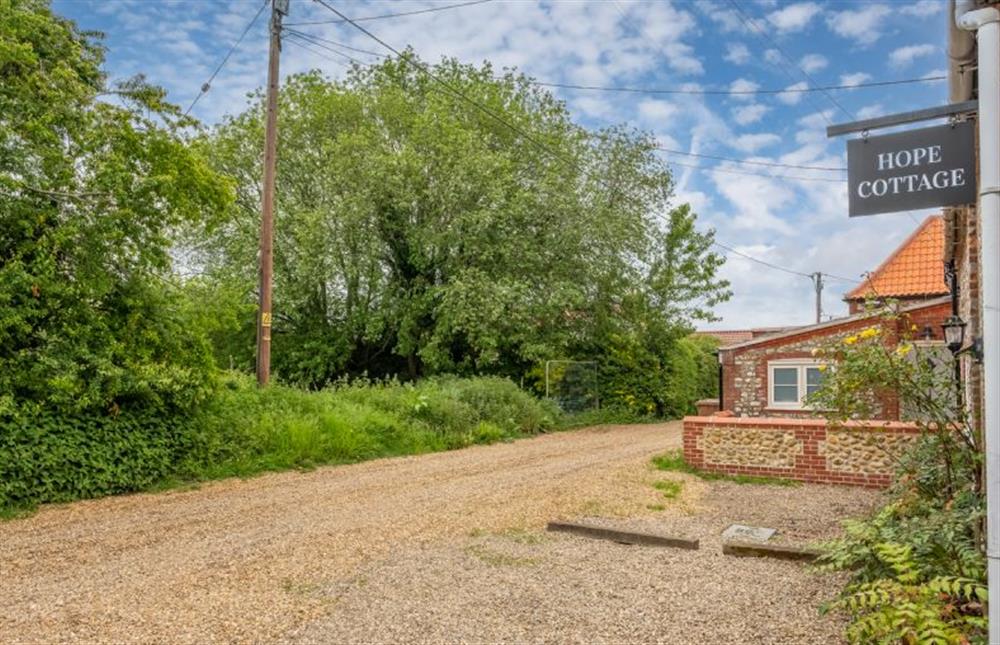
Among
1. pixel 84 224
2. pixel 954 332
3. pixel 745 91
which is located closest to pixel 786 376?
pixel 745 91

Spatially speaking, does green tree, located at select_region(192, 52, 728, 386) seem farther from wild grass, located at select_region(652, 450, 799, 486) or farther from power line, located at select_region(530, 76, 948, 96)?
wild grass, located at select_region(652, 450, 799, 486)

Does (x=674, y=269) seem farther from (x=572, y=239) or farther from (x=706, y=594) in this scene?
(x=706, y=594)

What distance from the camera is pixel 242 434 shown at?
993cm

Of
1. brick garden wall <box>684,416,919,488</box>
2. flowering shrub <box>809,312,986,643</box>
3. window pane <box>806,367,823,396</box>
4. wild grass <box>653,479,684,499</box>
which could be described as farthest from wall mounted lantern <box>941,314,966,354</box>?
window pane <box>806,367,823,396</box>

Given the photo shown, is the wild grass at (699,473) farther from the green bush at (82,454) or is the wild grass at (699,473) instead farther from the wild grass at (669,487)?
the green bush at (82,454)

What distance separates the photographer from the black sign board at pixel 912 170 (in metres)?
3.16

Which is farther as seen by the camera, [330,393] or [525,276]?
[525,276]

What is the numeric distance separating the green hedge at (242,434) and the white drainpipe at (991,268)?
8.32 m

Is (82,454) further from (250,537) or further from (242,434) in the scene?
(250,537)

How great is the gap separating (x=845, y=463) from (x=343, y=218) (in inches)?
491

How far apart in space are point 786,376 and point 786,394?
0.44m

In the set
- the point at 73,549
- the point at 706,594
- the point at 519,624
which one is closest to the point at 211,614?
the point at 519,624

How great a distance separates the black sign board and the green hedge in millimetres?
8105

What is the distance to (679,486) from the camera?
8977 millimetres
